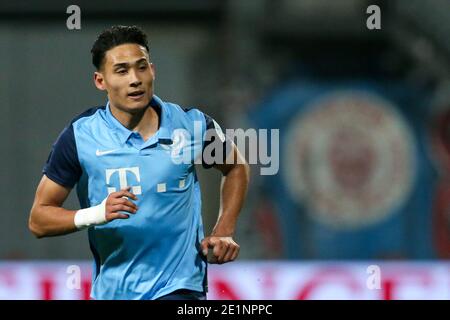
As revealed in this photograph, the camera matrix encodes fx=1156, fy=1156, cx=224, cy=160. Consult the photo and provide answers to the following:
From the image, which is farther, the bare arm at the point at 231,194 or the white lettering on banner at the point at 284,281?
the white lettering on banner at the point at 284,281

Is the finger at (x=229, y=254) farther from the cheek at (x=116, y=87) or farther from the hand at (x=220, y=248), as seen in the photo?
the cheek at (x=116, y=87)

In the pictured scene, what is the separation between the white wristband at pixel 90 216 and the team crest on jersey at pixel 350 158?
552cm

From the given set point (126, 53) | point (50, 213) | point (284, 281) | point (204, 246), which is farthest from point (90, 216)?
point (284, 281)

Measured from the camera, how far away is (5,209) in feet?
31.1

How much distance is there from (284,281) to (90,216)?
3870mm

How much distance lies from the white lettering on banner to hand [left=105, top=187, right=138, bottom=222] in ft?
11.2

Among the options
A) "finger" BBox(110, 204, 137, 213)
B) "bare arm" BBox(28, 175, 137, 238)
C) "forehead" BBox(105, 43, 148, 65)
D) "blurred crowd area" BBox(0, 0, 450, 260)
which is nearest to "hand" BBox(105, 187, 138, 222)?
"finger" BBox(110, 204, 137, 213)

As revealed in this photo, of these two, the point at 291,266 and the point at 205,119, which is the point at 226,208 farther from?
the point at 291,266

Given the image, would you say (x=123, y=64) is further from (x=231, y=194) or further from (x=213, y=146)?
(x=231, y=194)

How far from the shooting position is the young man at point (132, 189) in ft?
14.9

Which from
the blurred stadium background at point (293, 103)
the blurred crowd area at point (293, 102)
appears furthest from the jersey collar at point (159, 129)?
the blurred crowd area at point (293, 102)
